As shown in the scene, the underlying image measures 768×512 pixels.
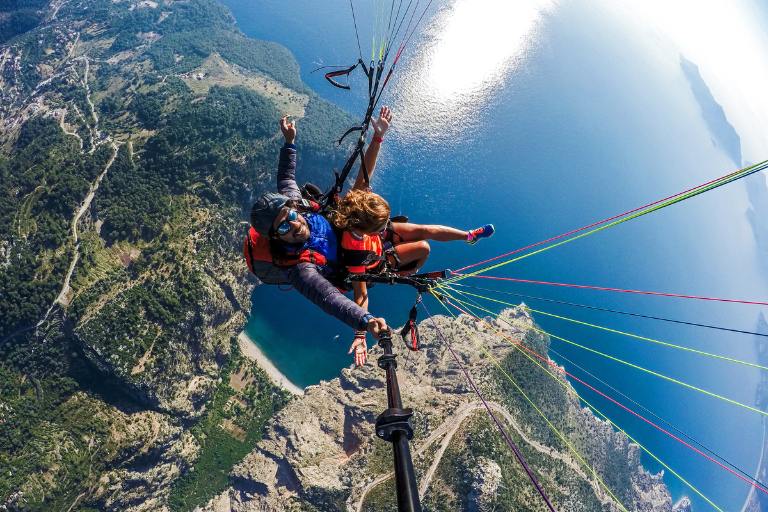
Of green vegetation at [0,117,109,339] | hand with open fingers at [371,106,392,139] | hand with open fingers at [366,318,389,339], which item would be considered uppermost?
hand with open fingers at [371,106,392,139]

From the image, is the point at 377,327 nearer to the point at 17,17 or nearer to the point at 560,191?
the point at 560,191

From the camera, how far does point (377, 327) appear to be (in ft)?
10.9

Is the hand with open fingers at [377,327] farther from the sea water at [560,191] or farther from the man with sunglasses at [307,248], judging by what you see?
the sea water at [560,191]

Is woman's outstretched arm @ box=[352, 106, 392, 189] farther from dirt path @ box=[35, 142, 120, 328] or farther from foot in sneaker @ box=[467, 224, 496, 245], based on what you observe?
dirt path @ box=[35, 142, 120, 328]

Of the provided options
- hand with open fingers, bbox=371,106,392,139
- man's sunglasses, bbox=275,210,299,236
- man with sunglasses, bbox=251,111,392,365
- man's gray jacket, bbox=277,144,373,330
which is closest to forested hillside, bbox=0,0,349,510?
hand with open fingers, bbox=371,106,392,139

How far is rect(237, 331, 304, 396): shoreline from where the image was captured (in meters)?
35.6

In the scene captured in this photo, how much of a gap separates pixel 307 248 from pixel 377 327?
1.27 m

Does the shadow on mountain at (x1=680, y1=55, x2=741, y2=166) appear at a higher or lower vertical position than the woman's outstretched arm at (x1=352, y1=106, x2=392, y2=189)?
higher

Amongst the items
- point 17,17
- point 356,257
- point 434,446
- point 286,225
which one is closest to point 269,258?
point 286,225

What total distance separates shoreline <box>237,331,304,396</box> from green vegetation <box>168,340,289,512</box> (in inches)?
46.6

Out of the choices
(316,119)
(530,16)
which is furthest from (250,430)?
(530,16)

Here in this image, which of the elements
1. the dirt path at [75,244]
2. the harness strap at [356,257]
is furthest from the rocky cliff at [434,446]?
the harness strap at [356,257]

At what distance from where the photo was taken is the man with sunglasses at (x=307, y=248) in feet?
11.5

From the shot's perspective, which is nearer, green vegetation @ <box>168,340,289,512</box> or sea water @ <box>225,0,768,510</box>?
green vegetation @ <box>168,340,289,512</box>
